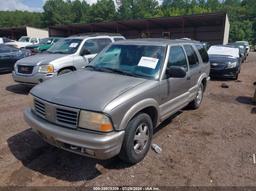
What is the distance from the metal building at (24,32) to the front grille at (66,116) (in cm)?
4108

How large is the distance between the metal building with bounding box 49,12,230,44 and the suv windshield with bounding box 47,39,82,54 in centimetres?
2464

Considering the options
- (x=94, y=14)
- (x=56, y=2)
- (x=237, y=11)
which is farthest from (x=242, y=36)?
(x=56, y=2)

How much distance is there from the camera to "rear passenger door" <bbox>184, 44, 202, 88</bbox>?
203 inches

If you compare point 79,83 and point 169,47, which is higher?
point 169,47

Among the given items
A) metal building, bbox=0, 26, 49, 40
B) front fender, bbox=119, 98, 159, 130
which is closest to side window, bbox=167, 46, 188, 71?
front fender, bbox=119, 98, 159, 130

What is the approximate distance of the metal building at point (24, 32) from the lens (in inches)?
1584

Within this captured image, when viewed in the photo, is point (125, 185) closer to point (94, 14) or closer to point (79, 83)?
point (79, 83)

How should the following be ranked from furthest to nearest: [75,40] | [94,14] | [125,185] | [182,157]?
[94,14], [75,40], [182,157], [125,185]

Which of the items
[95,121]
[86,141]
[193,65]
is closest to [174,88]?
[193,65]

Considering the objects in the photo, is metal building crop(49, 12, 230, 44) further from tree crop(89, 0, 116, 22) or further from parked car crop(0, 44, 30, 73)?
tree crop(89, 0, 116, 22)

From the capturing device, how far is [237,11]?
7756 cm

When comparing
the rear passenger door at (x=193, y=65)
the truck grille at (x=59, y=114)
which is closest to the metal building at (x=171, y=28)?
the rear passenger door at (x=193, y=65)

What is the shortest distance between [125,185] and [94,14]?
77.5 m

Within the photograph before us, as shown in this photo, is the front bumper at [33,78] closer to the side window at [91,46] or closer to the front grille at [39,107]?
the side window at [91,46]
